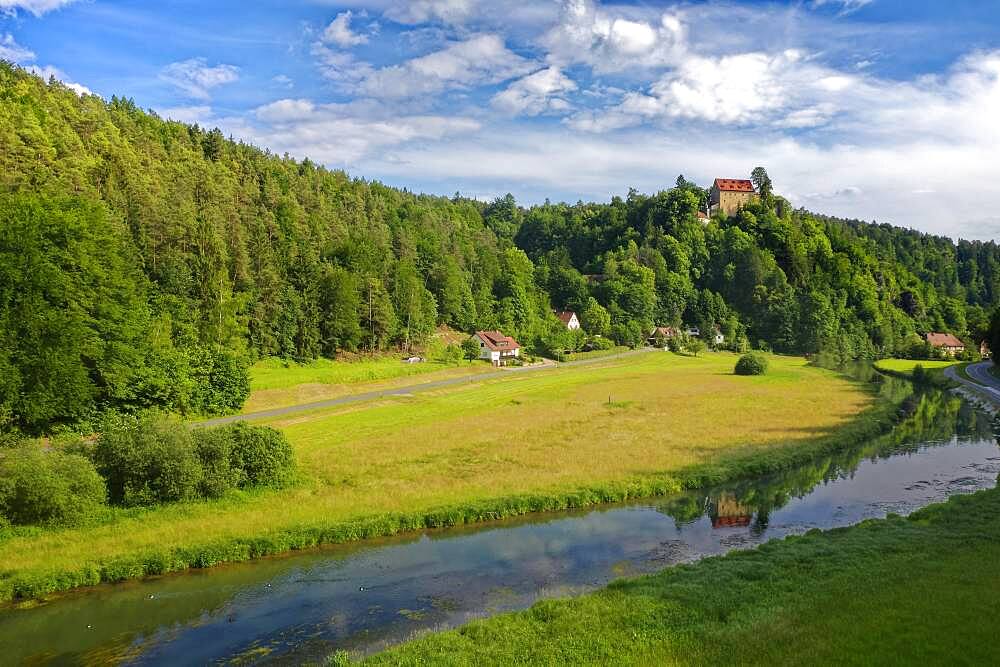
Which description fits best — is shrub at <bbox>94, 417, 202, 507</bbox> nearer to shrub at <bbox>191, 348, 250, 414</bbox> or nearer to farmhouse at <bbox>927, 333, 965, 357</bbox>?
shrub at <bbox>191, 348, 250, 414</bbox>

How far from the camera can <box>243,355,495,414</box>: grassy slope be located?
65750mm

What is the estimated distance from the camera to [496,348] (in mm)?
111375

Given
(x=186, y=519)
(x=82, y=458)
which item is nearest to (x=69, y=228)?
(x=82, y=458)

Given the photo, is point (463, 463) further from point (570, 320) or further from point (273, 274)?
point (570, 320)

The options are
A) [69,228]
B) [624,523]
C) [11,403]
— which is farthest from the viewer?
[69,228]

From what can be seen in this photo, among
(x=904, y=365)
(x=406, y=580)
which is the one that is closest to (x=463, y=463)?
(x=406, y=580)

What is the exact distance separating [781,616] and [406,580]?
45.9 feet

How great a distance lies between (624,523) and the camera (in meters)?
33.7

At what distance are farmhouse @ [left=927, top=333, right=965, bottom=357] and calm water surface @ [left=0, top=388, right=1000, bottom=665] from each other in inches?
4907

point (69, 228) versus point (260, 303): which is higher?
point (69, 228)

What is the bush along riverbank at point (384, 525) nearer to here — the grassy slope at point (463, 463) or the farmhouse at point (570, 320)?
the grassy slope at point (463, 463)

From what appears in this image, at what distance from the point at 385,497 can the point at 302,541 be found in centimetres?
650

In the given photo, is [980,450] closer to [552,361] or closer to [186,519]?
[186,519]

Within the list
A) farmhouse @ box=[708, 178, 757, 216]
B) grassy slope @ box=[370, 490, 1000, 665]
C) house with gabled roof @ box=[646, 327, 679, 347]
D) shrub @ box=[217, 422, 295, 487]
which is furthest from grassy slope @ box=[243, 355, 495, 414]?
farmhouse @ box=[708, 178, 757, 216]
